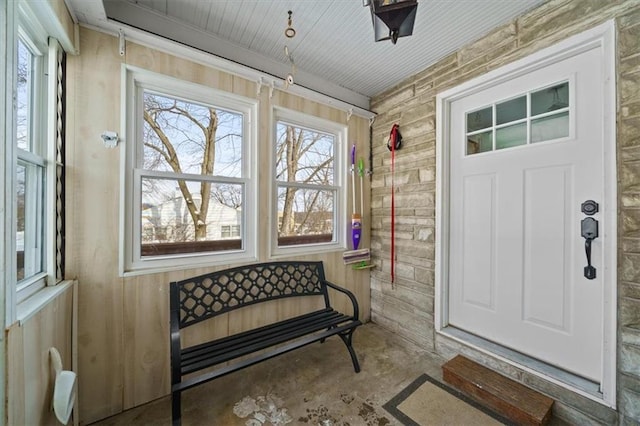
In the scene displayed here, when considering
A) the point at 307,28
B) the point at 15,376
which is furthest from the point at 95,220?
the point at 307,28

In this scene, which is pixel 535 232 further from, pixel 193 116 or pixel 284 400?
pixel 193 116

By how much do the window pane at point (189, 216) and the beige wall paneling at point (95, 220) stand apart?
0.65 feet

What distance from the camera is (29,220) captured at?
122 cm

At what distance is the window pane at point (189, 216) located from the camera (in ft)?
5.65

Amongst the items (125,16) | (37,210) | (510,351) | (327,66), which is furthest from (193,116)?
(510,351)

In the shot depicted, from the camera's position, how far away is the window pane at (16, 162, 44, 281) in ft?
3.73

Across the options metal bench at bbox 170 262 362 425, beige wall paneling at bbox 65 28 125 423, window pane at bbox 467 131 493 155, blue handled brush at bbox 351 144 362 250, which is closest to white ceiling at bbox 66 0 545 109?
beige wall paneling at bbox 65 28 125 423

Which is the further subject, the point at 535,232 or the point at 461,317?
the point at 461,317

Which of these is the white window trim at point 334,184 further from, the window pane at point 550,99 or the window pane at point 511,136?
the window pane at point 550,99

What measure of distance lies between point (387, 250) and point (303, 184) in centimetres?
116

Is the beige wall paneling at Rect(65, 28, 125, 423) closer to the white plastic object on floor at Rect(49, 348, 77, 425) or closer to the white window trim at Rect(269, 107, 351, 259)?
the white plastic object on floor at Rect(49, 348, 77, 425)

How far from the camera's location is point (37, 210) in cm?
127

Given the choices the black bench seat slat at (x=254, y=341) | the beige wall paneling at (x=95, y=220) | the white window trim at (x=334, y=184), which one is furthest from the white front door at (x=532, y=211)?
the beige wall paneling at (x=95, y=220)

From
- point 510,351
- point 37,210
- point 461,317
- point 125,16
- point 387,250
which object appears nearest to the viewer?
point 37,210
